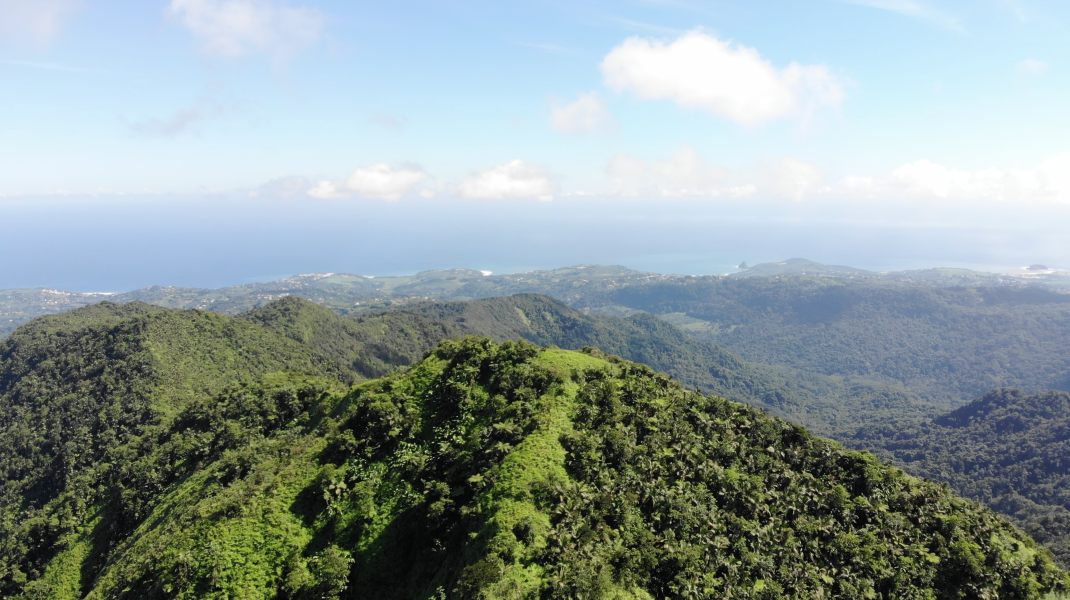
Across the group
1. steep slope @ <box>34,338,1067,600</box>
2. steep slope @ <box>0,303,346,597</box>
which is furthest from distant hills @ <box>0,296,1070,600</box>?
steep slope @ <box>0,303,346,597</box>

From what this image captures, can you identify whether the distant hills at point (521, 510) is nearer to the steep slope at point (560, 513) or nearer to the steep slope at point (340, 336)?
the steep slope at point (560, 513)

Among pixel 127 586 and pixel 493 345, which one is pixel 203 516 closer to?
pixel 127 586

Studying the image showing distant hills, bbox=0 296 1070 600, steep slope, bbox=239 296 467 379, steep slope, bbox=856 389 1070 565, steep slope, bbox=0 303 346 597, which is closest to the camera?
distant hills, bbox=0 296 1070 600

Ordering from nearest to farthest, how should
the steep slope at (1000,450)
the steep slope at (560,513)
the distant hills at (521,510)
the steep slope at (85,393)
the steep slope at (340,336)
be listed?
the steep slope at (560,513) < the distant hills at (521,510) < the steep slope at (85,393) < the steep slope at (1000,450) < the steep slope at (340,336)

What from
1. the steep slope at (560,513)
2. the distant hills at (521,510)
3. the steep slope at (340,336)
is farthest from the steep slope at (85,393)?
the steep slope at (340,336)

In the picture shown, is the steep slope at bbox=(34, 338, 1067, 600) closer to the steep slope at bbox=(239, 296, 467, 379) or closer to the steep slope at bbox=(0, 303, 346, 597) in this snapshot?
the steep slope at bbox=(0, 303, 346, 597)
